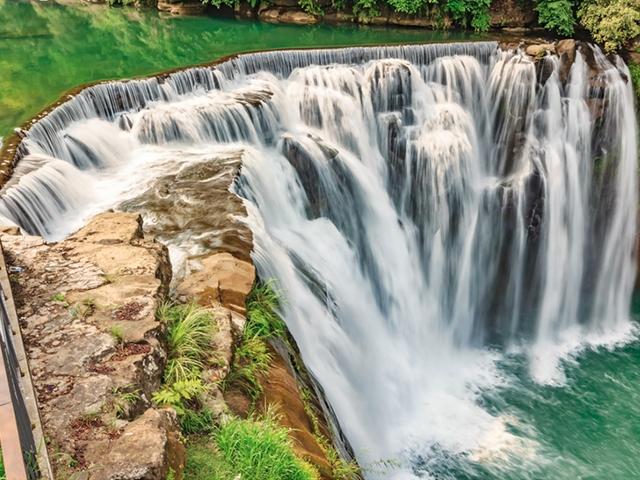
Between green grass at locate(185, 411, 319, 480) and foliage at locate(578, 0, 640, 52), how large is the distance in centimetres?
1549

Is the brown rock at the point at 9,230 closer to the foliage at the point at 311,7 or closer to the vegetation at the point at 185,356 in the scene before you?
the vegetation at the point at 185,356

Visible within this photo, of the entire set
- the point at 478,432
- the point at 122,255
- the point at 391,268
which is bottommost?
the point at 478,432

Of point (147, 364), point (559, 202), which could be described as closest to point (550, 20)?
point (559, 202)

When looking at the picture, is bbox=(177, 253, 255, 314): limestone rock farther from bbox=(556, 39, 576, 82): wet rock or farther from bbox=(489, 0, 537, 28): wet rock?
bbox=(489, 0, 537, 28): wet rock

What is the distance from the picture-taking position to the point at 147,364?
13.9 feet

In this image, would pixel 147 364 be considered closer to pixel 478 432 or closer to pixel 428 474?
pixel 428 474

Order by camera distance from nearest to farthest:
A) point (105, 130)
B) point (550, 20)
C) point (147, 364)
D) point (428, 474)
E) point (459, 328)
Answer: point (147, 364) → point (428, 474) → point (105, 130) → point (459, 328) → point (550, 20)

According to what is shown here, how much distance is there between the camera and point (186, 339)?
4.74 meters

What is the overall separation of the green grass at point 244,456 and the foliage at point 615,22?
15487mm

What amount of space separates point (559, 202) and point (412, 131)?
3856mm

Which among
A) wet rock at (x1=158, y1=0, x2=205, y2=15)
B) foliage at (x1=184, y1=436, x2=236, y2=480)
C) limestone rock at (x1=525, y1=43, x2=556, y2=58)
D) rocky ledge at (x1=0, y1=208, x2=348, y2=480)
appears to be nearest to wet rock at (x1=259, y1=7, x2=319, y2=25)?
wet rock at (x1=158, y1=0, x2=205, y2=15)

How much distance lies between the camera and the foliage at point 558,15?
17859 millimetres

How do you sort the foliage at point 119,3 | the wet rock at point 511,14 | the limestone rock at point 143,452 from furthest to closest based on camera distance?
the foliage at point 119,3 → the wet rock at point 511,14 → the limestone rock at point 143,452

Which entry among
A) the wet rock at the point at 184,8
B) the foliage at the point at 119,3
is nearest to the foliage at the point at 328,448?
the wet rock at the point at 184,8
